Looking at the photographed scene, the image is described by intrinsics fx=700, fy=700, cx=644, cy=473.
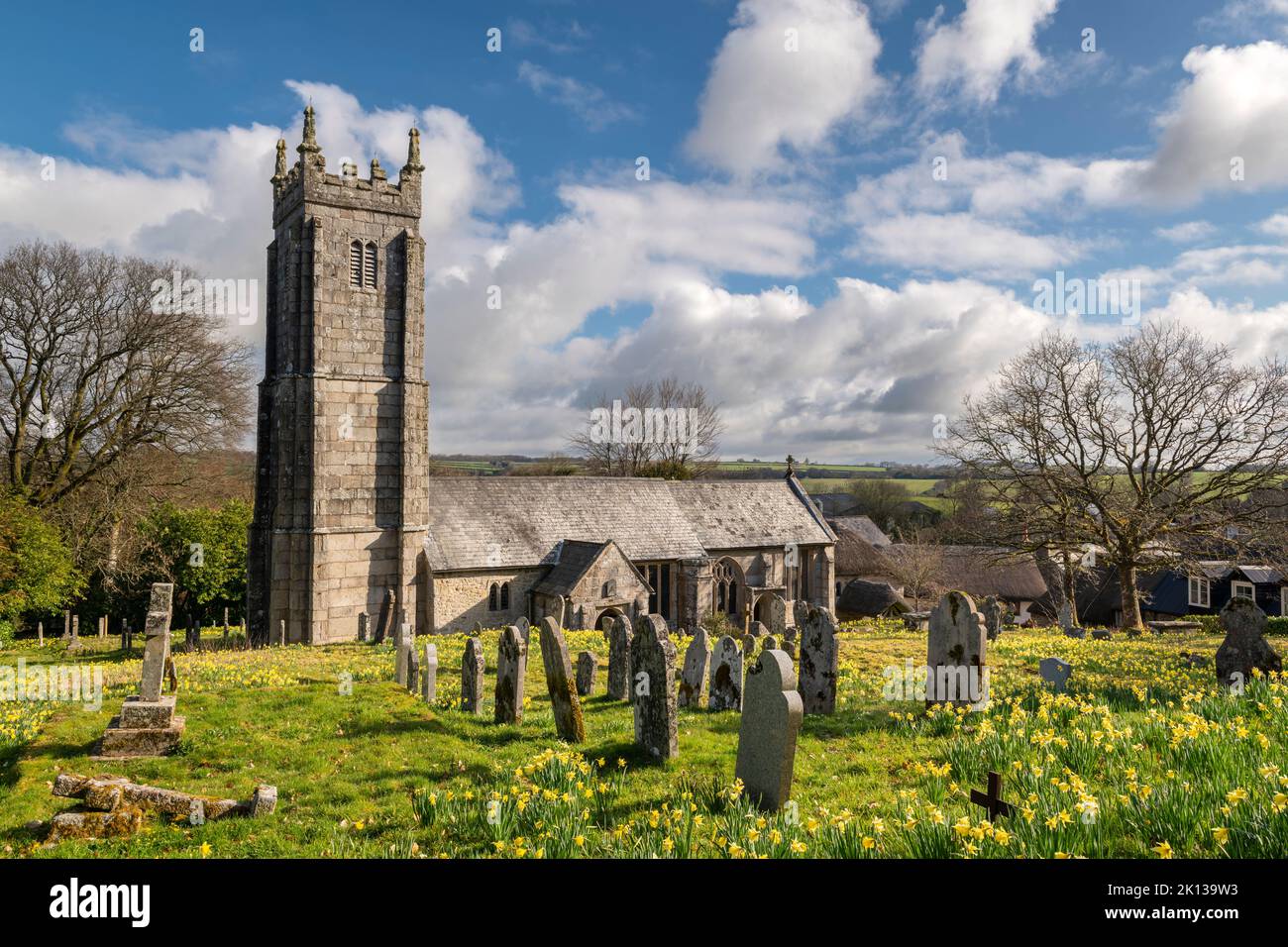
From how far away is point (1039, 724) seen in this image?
820 centimetres

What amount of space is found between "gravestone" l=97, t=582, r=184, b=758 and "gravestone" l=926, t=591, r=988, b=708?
10.4 m

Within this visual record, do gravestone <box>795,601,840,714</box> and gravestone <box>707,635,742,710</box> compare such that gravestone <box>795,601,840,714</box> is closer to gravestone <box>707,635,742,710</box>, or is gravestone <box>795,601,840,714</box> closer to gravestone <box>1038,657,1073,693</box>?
gravestone <box>707,635,742,710</box>

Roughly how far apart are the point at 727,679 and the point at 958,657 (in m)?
3.45

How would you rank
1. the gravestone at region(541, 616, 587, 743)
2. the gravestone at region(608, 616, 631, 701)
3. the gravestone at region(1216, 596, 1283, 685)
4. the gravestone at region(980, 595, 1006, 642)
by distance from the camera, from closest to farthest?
the gravestone at region(541, 616, 587, 743) → the gravestone at region(1216, 596, 1283, 685) → the gravestone at region(608, 616, 631, 701) → the gravestone at region(980, 595, 1006, 642)

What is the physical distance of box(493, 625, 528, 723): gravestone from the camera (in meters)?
10.2

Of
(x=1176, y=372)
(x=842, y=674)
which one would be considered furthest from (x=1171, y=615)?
(x=842, y=674)

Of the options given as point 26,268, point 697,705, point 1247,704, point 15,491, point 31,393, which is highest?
point 26,268

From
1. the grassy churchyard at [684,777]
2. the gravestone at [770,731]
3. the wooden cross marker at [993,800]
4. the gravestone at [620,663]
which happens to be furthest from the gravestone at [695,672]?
the wooden cross marker at [993,800]

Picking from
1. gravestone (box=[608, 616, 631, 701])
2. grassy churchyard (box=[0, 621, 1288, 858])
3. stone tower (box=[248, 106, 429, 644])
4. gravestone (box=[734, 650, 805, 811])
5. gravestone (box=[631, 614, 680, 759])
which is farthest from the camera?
stone tower (box=[248, 106, 429, 644])

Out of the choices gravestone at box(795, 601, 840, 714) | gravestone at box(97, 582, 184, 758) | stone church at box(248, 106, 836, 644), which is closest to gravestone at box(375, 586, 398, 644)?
stone church at box(248, 106, 836, 644)

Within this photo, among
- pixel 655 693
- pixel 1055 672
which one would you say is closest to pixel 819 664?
pixel 655 693

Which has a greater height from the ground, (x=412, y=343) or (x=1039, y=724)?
(x=412, y=343)
